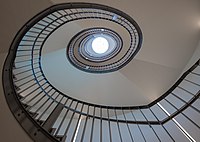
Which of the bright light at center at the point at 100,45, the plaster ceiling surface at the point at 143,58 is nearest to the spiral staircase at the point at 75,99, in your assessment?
the plaster ceiling surface at the point at 143,58

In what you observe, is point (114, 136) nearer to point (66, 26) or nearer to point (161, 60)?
point (161, 60)

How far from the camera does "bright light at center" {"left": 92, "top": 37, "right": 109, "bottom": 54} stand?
742cm

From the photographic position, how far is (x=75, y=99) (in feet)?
13.8

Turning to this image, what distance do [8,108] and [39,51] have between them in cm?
299

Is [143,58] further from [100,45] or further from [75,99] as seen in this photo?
[100,45]

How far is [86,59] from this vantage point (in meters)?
6.96

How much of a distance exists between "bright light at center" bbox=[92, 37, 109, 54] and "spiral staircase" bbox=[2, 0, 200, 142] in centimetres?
87

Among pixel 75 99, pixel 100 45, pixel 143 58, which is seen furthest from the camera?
pixel 100 45

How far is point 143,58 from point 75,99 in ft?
7.55

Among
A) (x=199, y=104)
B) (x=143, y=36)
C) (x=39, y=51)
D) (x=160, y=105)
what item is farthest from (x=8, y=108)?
(x=160, y=105)

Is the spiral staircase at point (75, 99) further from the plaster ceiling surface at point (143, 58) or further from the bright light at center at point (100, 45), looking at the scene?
the bright light at center at point (100, 45)

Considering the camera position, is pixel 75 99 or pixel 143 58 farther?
pixel 143 58

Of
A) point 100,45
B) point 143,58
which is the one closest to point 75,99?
point 143,58

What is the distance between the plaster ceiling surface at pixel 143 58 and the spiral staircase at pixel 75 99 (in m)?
0.24
